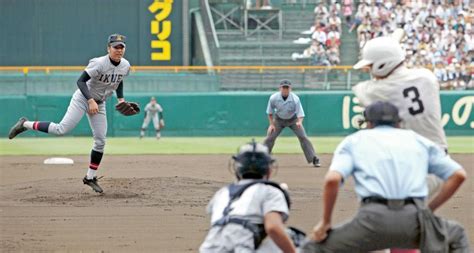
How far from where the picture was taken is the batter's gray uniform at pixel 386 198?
616 centimetres

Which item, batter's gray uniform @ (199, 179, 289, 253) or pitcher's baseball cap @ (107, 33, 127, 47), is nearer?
batter's gray uniform @ (199, 179, 289, 253)

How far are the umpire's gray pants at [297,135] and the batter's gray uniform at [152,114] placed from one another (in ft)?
37.2

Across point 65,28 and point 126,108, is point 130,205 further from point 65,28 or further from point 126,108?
point 65,28

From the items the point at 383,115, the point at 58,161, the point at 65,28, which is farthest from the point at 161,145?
the point at 383,115

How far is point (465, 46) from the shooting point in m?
34.8

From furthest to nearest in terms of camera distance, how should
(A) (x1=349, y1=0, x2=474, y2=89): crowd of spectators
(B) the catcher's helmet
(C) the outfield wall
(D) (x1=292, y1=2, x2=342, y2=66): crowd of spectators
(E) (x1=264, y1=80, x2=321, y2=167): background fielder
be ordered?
1. (D) (x1=292, y1=2, x2=342, y2=66): crowd of spectators
2. (A) (x1=349, y1=0, x2=474, y2=89): crowd of spectators
3. (C) the outfield wall
4. (E) (x1=264, y1=80, x2=321, y2=167): background fielder
5. (B) the catcher's helmet

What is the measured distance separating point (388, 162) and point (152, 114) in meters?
26.5

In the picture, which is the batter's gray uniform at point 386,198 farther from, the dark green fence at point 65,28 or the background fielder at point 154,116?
the dark green fence at point 65,28

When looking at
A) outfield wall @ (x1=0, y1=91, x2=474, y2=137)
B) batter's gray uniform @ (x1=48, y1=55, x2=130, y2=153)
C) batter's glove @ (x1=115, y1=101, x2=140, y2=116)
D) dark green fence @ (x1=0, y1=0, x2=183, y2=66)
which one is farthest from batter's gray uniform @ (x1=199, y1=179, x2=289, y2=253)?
dark green fence @ (x1=0, y1=0, x2=183, y2=66)

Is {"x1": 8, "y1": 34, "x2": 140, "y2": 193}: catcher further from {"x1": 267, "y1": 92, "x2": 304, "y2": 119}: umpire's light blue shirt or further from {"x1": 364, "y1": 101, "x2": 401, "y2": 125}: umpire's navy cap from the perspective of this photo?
{"x1": 364, "y1": 101, "x2": 401, "y2": 125}: umpire's navy cap

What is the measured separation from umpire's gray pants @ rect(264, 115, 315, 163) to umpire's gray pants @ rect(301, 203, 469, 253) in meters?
14.2

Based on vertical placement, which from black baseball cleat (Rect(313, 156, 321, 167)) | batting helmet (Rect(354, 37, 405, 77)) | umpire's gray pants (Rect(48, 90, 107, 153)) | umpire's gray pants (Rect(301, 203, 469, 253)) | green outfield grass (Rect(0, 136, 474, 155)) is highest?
batting helmet (Rect(354, 37, 405, 77))

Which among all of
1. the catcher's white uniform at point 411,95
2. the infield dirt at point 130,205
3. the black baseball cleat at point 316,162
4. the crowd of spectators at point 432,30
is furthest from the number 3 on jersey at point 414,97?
the crowd of spectators at point 432,30

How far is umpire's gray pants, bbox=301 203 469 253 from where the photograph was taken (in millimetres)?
6145
